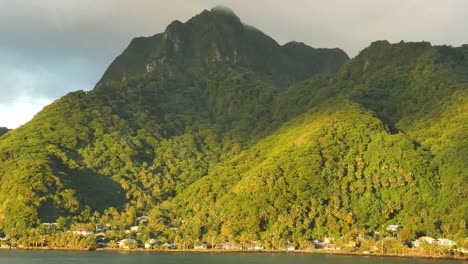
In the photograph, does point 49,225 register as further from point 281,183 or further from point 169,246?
point 281,183

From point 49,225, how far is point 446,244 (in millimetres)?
84790

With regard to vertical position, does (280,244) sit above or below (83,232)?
below

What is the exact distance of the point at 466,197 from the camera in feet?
465

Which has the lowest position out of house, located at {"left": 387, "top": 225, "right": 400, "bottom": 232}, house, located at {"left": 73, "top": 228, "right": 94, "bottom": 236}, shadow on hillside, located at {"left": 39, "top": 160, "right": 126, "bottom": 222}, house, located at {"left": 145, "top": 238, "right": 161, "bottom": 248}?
house, located at {"left": 145, "top": 238, "right": 161, "bottom": 248}

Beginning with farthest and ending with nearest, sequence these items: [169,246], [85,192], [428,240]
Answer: [85,192], [169,246], [428,240]

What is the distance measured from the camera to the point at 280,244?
5541 inches

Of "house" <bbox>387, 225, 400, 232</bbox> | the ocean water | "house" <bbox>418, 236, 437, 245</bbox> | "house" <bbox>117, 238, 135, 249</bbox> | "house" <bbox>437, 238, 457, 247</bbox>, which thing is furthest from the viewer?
"house" <bbox>117, 238, 135, 249</bbox>

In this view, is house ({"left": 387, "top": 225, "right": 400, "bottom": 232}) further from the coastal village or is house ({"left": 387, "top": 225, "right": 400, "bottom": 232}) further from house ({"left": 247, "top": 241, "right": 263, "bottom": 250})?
house ({"left": 247, "top": 241, "right": 263, "bottom": 250})

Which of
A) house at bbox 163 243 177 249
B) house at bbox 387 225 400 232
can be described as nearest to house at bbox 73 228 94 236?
house at bbox 163 243 177 249

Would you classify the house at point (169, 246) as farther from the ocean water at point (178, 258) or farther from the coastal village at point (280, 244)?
the ocean water at point (178, 258)

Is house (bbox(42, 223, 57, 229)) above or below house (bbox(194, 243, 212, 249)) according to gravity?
above

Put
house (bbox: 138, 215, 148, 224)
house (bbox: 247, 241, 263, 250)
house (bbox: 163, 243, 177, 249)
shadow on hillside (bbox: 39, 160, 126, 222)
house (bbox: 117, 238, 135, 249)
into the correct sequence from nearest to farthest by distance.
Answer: house (bbox: 247, 241, 263, 250)
house (bbox: 117, 238, 135, 249)
house (bbox: 163, 243, 177, 249)
shadow on hillside (bbox: 39, 160, 126, 222)
house (bbox: 138, 215, 148, 224)

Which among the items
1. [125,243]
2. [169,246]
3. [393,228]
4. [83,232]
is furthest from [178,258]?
[393,228]

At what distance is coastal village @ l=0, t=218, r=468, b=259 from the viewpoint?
5128 inches
